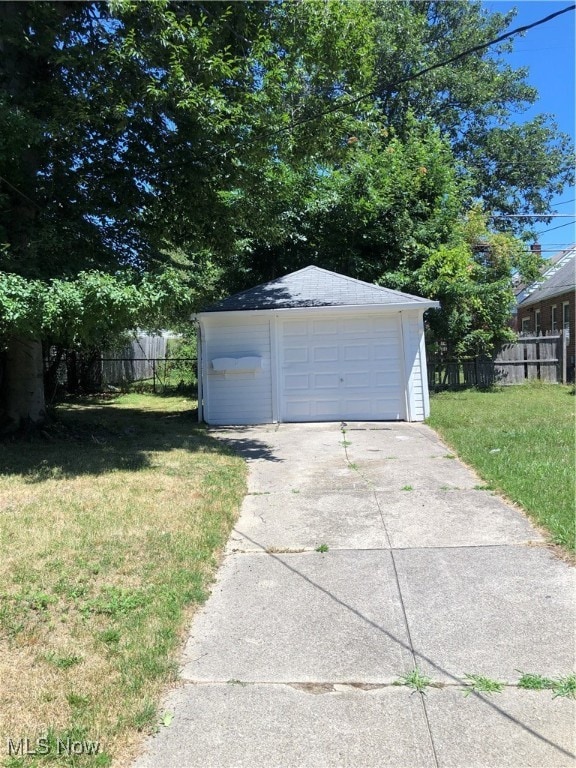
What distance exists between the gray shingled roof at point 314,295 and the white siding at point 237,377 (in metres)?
0.42

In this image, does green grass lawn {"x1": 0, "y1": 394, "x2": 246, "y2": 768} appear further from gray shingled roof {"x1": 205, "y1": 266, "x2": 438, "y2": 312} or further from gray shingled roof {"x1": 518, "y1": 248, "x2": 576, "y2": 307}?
gray shingled roof {"x1": 518, "y1": 248, "x2": 576, "y2": 307}

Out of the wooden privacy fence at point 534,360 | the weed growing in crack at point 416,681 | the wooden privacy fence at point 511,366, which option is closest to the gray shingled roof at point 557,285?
the wooden privacy fence at point 534,360

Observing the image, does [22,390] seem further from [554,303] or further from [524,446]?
[554,303]

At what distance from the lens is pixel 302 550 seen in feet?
16.1

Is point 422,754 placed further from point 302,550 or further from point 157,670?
point 302,550

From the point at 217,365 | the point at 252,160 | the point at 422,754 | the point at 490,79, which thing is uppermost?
the point at 490,79

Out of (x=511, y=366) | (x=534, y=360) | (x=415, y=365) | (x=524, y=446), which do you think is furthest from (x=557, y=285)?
(x=524, y=446)

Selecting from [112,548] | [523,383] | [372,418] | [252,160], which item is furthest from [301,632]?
[523,383]

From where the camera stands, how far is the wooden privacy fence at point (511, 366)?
18625 mm

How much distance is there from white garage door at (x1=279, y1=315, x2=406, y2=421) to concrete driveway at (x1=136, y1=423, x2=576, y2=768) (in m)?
6.07

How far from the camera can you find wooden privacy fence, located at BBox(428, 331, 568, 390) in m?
18.6

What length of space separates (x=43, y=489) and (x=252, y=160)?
5.64m

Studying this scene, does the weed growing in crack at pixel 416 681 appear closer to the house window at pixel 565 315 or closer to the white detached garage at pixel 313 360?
the white detached garage at pixel 313 360

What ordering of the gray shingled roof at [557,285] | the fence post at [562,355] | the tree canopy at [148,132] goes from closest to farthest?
the tree canopy at [148,132] → the fence post at [562,355] → the gray shingled roof at [557,285]
